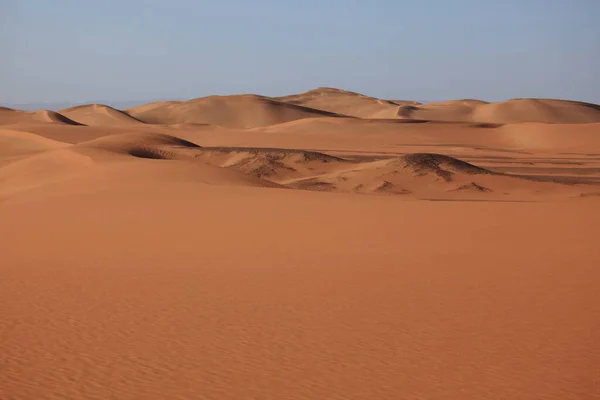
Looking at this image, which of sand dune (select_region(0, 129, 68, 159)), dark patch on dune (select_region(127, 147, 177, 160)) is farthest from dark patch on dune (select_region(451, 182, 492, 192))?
sand dune (select_region(0, 129, 68, 159))

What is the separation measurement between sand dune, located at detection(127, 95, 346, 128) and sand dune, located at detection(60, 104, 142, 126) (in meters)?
5.30

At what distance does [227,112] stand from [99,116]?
53.1ft

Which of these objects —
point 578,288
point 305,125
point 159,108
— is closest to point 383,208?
point 578,288

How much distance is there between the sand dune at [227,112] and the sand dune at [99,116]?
5302mm

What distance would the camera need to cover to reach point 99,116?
98625mm

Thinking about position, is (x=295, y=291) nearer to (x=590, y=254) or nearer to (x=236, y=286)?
(x=236, y=286)

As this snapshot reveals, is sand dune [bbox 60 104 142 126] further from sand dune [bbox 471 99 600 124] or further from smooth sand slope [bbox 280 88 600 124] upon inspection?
sand dune [bbox 471 99 600 124]

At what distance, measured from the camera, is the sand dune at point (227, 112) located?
103 metres

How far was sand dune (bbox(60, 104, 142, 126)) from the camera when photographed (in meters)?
93.4

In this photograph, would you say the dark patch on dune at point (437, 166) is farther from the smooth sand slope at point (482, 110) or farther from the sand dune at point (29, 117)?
the smooth sand slope at point (482, 110)

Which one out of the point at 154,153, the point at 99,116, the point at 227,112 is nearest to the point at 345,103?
the point at 227,112

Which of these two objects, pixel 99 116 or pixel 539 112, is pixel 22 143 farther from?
pixel 539 112

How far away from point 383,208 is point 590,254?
5.84 m

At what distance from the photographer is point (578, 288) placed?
9719mm
